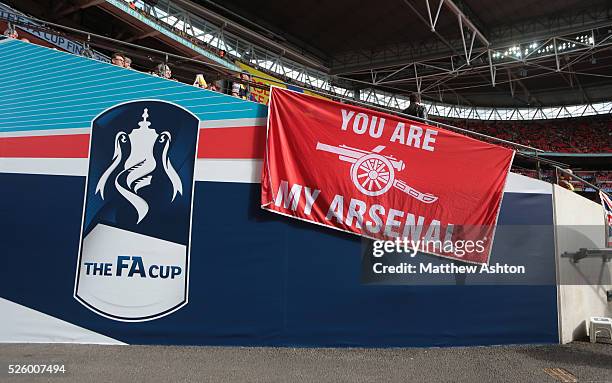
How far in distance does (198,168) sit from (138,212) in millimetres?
791

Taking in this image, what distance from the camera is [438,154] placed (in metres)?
4.90

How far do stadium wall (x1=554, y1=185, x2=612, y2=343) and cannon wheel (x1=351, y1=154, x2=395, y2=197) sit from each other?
2316mm

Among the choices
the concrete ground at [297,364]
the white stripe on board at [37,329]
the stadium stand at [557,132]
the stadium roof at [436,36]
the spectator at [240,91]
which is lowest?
the concrete ground at [297,364]

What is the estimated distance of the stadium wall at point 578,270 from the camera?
506 cm

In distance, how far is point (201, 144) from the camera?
4.53m

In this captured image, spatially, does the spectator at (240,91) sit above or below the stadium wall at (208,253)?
above

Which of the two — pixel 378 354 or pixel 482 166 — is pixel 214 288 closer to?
pixel 378 354

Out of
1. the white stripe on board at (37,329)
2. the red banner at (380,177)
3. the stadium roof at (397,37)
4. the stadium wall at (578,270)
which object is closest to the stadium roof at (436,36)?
the stadium roof at (397,37)

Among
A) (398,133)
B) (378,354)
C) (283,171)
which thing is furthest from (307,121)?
(378,354)

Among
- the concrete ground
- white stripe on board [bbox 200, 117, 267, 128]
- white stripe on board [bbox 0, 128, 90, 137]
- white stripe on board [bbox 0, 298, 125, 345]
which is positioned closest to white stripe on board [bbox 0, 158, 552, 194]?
white stripe on board [bbox 0, 128, 90, 137]

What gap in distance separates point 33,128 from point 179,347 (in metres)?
2.85

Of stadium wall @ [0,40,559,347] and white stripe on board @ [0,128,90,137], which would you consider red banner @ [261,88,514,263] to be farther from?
white stripe on board @ [0,128,90,137]

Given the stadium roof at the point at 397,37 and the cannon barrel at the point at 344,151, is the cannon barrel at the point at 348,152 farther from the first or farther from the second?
the stadium roof at the point at 397,37

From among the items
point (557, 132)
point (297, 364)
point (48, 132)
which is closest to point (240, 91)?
point (48, 132)
